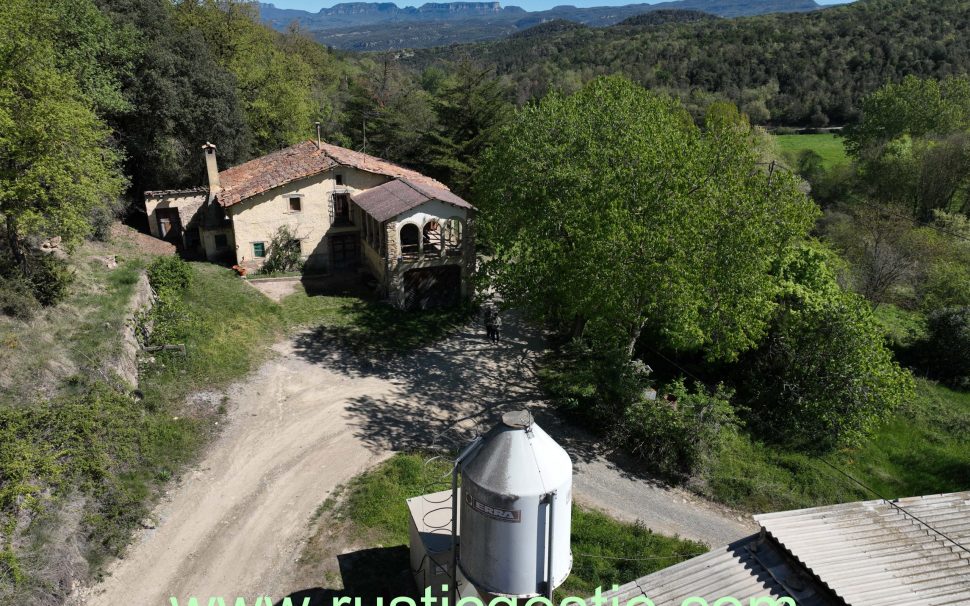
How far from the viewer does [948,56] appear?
73938 millimetres

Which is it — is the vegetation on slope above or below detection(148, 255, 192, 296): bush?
below

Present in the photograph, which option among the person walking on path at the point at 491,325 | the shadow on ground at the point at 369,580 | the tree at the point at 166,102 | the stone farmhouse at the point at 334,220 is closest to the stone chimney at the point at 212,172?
the stone farmhouse at the point at 334,220

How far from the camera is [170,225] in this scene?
34.1 metres

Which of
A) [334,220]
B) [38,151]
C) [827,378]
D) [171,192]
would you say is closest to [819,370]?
[827,378]

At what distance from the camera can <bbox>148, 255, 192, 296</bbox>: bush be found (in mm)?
25266

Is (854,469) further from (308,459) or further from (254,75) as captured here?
(254,75)

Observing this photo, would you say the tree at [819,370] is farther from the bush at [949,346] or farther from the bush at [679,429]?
the bush at [949,346]

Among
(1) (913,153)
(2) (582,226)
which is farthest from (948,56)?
(2) (582,226)

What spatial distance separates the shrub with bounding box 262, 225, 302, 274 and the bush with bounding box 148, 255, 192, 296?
521cm

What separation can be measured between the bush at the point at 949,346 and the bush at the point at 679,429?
1665cm

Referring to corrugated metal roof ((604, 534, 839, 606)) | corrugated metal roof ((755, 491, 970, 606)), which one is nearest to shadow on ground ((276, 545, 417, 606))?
corrugated metal roof ((604, 534, 839, 606))

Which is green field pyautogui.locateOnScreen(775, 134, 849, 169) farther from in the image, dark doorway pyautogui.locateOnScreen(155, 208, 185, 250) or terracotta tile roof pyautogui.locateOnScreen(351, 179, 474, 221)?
dark doorway pyautogui.locateOnScreen(155, 208, 185, 250)

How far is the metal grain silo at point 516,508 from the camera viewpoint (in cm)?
884

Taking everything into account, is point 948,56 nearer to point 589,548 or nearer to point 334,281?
point 334,281
